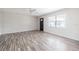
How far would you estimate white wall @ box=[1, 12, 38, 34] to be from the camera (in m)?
8.10

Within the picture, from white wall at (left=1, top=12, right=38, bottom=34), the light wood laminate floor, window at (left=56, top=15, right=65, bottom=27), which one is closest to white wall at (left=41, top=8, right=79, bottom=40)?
window at (left=56, top=15, right=65, bottom=27)

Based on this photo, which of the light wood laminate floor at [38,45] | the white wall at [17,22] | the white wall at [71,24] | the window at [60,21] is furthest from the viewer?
the white wall at [17,22]

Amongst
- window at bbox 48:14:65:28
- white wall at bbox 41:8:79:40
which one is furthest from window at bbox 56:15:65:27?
white wall at bbox 41:8:79:40

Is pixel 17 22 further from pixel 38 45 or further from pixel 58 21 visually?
pixel 38 45

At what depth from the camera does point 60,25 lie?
23.2 ft

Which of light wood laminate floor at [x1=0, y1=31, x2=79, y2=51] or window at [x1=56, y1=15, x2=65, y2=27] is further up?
window at [x1=56, y1=15, x2=65, y2=27]

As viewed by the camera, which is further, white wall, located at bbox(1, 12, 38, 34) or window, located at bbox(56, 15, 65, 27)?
white wall, located at bbox(1, 12, 38, 34)

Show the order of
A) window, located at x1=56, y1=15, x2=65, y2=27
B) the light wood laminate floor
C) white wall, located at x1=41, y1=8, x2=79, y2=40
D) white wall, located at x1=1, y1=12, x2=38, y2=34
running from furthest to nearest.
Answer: white wall, located at x1=1, y1=12, x2=38, y2=34
window, located at x1=56, y1=15, x2=65, y2=27
white wall, located at x1=41, y1=8, x2=79, y2=40
the light wood laminate floor

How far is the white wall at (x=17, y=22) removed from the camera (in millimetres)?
8102

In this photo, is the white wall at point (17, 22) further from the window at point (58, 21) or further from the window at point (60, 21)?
the window at point (60, 21)

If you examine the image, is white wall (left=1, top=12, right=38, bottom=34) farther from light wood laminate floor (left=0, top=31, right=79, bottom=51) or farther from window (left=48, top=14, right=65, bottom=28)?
window (left=48, top=14, right=65, bottom=28)

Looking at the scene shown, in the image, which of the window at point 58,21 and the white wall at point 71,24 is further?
the window at point 58,21

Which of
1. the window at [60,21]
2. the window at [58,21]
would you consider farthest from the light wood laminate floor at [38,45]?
the window at [58,21]

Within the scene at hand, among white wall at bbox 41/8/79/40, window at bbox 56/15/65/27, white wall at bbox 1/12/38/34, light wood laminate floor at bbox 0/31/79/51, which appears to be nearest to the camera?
light wood laminate floor at bbox 0/31/79/51
